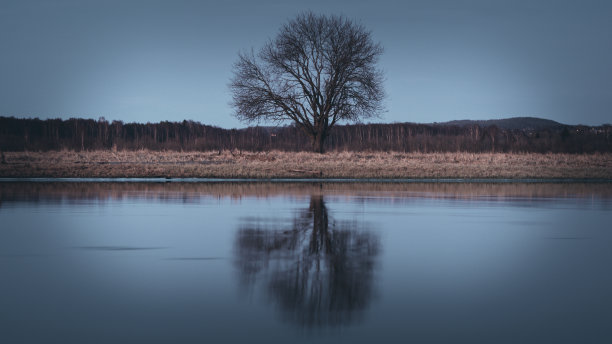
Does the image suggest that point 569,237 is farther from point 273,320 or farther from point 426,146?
point 426,146

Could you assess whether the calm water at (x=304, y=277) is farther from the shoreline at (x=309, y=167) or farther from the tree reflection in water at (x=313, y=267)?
the shoreline at (x=309, y=167)

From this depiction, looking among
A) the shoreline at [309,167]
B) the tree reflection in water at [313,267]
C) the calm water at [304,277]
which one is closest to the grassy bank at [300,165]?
the shoreline at [309,167]

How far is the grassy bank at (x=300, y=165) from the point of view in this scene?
30141mm

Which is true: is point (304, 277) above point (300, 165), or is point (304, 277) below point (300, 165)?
below

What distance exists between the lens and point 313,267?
762 cm

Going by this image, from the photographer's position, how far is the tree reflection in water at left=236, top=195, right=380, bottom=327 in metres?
5.82

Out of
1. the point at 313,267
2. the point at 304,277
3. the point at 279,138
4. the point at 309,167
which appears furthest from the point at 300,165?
the point at 279,138

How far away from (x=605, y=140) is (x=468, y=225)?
40320 mm

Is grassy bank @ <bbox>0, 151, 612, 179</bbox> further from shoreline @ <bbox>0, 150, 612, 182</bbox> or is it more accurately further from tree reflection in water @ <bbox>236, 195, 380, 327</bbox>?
tree reflection in water @ <bbox>236, 195, 380, 327</bbox>

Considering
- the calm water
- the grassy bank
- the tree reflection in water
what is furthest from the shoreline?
the tree reflection in water

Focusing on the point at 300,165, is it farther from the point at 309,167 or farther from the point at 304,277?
the point at 304,277

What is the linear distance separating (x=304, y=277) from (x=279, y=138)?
67752mm

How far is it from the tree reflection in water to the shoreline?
18.1m

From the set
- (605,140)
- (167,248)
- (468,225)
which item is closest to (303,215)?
(468,225)
